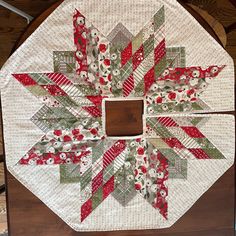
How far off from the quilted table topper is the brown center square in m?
0.02

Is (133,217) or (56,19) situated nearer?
(56,19)

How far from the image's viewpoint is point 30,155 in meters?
1.01

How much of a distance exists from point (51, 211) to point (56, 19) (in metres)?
0.56

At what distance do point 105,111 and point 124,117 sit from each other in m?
0.06

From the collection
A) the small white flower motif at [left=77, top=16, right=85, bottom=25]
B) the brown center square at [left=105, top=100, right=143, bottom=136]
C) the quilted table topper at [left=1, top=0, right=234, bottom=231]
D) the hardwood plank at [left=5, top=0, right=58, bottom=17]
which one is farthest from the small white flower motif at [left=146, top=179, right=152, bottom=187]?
the hardwood plank at [left=5, top=0, right=58, bottom=17]

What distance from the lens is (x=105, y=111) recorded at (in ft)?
3.28

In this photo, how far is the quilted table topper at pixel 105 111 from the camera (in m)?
0.96

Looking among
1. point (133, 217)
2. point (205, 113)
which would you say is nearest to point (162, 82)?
point (205, 113)

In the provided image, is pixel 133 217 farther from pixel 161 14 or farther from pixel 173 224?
pixel 161 14

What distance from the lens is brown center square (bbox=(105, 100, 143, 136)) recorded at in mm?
1003

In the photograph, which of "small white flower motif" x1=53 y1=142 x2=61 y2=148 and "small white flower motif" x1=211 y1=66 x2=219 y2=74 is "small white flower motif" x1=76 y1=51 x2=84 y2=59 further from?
"small white flower motif" x1=211 y1=66 x2=219 y2=74

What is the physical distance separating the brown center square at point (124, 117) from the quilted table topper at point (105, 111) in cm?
2

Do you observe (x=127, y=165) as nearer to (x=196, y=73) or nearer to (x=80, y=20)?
(x=196, y=73)

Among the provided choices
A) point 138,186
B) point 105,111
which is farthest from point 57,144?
point 138,186
